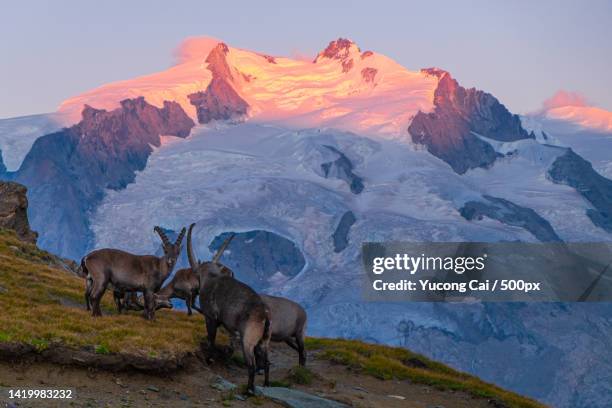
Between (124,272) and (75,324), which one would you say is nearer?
(75,324)

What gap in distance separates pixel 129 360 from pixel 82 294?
35.0 ft

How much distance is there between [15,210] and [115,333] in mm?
34374

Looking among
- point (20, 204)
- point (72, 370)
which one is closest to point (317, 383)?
point (72, 370)

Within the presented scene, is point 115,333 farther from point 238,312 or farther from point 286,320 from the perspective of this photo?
point 286,320

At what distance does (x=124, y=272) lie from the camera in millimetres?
25469

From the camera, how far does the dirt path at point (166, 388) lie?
62.5ft

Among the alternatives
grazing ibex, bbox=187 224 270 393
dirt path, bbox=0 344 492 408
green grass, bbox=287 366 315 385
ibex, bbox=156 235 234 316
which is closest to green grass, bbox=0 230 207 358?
ibex, bbox=156 235 234 316

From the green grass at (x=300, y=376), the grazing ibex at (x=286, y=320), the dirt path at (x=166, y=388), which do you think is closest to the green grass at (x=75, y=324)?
the dirt path at (x=166, y=388)

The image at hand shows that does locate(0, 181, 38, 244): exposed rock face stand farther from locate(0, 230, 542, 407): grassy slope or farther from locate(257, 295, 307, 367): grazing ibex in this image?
locate(257, 295, 307, 367): grazing ibex

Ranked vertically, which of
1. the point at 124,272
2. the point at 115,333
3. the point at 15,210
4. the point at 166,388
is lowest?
the point at 15,210

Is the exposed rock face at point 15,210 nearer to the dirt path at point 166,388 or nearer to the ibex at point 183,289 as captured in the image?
the ibex at point 183,289

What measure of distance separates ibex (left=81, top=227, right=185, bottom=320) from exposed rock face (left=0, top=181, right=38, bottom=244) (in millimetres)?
29383

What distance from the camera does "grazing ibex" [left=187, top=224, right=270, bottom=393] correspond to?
2144 centimetres

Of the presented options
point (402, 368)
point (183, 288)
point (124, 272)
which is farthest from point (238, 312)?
point (402, 368)
